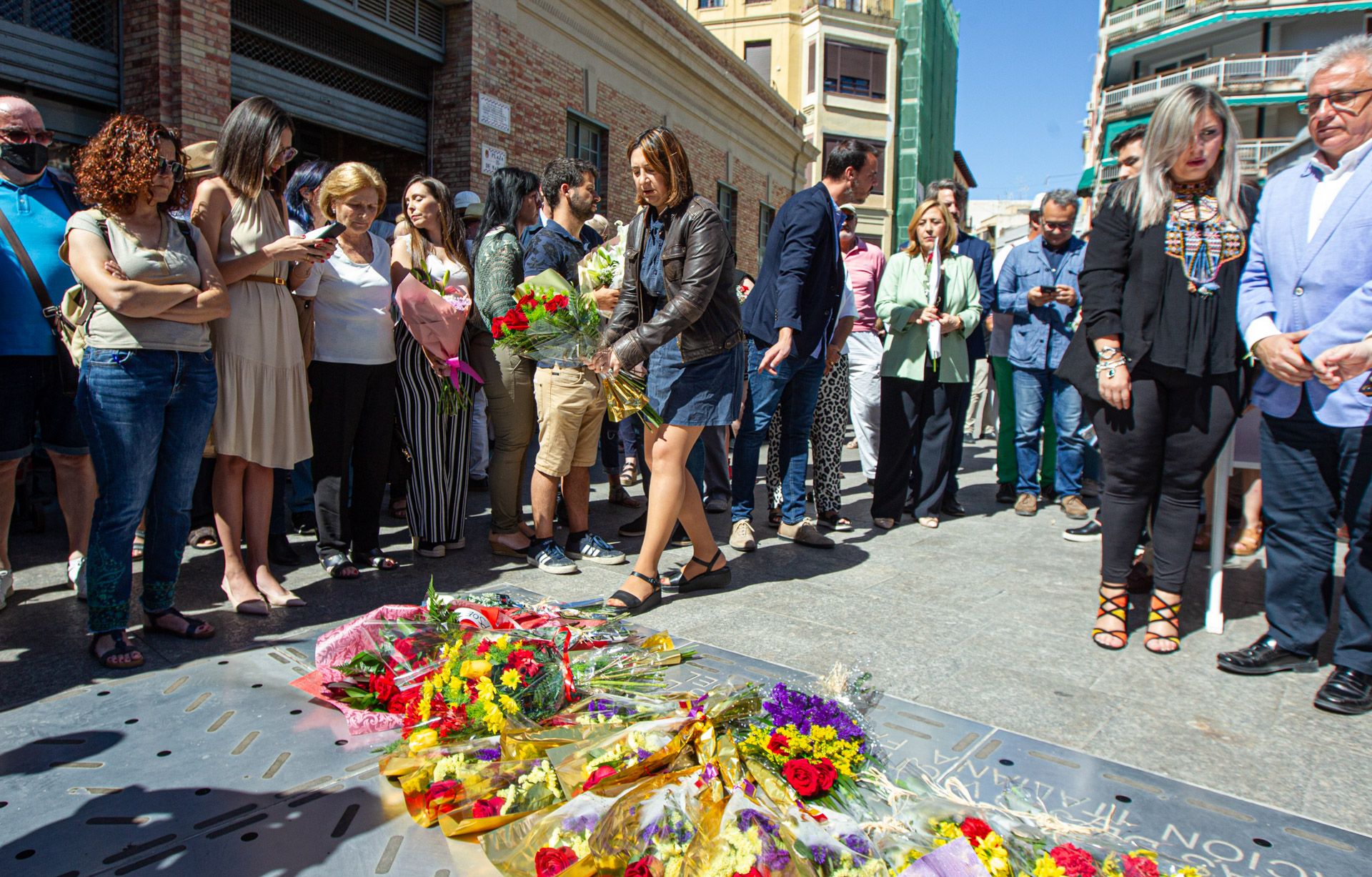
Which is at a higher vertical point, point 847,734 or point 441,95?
point 441,95

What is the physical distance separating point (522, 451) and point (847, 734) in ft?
10.1

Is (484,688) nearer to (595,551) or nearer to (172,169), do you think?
(172,169)

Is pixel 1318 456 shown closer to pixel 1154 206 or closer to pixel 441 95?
pixel 1154 206

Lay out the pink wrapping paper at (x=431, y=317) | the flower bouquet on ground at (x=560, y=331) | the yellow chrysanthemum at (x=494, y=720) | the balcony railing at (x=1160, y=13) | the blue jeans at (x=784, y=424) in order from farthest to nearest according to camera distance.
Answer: the balcony railing at (x=1160, y=13), the blue jeans at (x=784, y=424), the pink wrapping paper at (x=431, y=317), the flower bouquet on ground at (x=560, y=331), the yellow chrysanthemum at (x=494, y=720)

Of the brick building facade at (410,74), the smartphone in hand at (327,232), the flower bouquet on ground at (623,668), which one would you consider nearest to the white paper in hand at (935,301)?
the flower bouquet on ground at (623,668)

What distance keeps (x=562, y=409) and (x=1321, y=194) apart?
3.31 metres

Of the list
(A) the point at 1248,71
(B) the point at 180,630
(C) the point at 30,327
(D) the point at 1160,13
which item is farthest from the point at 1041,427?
(D) the point at 1160,13

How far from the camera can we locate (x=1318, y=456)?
3.31 metres

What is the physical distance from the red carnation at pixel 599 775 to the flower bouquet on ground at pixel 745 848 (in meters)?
0.34

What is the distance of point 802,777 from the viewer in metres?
2.05

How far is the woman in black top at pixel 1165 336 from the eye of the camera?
11.6 ft

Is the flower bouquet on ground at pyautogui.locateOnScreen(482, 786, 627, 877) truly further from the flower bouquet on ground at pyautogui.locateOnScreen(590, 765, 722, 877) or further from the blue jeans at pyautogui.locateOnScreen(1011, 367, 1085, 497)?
the blue jeans at pyautogui.locateOnScreen(1011, 367, 1085, 497)

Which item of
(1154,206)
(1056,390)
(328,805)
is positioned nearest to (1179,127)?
(1154,206)

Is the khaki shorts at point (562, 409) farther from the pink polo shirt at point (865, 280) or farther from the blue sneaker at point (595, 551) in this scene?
the pink polo shirt at point (865, 280)
